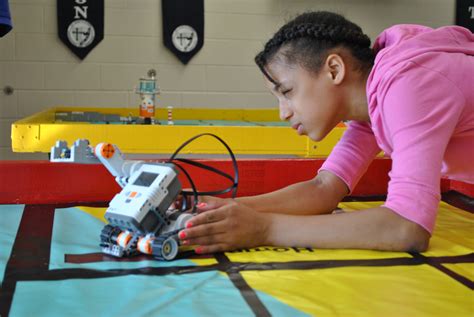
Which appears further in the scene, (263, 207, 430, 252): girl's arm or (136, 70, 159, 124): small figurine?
(136, 70, 159, 124): small figurine

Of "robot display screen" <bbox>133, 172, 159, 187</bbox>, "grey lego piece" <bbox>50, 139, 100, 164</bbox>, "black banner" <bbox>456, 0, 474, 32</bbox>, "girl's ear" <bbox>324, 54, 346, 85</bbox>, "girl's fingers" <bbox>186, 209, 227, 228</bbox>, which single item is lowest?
"girl's fingers" <bbox>186, 209, 227, 228</bbox>

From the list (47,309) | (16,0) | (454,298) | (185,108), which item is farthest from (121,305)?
(16,0)

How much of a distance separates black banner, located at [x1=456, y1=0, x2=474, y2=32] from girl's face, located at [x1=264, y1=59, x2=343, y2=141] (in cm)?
303

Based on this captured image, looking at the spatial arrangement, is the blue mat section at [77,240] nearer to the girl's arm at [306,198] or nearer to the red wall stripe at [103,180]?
the red wall stripe at [103,180]

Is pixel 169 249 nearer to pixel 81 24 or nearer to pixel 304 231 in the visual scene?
pixel 304 231

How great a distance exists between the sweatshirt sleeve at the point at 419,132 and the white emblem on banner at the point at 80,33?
2659mm

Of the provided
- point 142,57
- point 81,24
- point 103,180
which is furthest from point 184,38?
point 103,180

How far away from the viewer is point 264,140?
7.18 feet

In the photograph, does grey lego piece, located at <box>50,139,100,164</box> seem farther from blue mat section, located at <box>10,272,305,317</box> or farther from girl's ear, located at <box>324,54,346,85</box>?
girl's ear, located at <box>324,54,346,85</box>

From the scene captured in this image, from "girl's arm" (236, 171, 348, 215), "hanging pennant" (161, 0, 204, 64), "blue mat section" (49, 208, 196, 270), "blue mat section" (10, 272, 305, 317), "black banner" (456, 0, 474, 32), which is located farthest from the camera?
"black banner" (456, 0, 474, 32)

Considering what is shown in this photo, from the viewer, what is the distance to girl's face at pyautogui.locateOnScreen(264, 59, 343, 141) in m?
1.08

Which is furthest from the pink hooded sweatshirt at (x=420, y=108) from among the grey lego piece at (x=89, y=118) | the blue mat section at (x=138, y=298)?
the grey lego piece at (x=89, y=118)

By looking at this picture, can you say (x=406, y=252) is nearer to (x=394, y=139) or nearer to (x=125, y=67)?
(x=394, y=139)

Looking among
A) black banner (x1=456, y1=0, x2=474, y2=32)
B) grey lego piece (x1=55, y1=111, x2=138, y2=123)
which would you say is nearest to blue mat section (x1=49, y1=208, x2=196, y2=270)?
grey lego piece (x1=55, y1=111, x2=138, y2=123)
